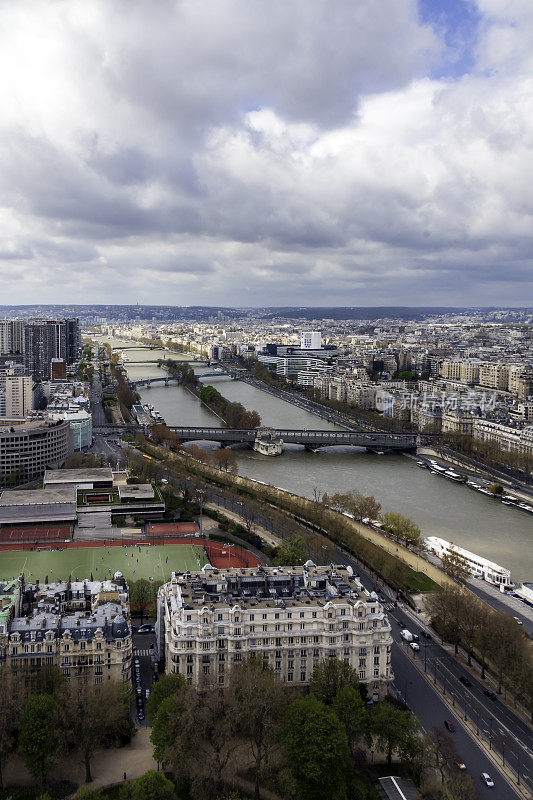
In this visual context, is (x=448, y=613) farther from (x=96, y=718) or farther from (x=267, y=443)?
(x=267, y=443)

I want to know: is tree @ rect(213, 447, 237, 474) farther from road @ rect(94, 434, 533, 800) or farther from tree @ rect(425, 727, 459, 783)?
tree @ rect(425, 727, 459, 783)

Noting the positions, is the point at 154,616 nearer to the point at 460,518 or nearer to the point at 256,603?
the point at 256,603

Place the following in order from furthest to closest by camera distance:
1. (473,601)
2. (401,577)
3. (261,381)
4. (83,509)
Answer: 1. (261,381)
2. (83,509)
3. (401,577)
4. (473,601)

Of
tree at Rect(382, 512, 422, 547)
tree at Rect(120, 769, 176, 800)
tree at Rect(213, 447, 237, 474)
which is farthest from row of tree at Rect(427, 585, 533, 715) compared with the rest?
tree at Rect(213, 447, 237, 474)

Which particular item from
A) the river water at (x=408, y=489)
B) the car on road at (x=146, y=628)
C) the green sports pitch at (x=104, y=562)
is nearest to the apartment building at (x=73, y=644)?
the car on road at (x=146, y=628)

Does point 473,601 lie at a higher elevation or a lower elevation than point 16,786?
higher

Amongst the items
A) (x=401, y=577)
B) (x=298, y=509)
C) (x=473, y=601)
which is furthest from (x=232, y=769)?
(x=298, y=509)
